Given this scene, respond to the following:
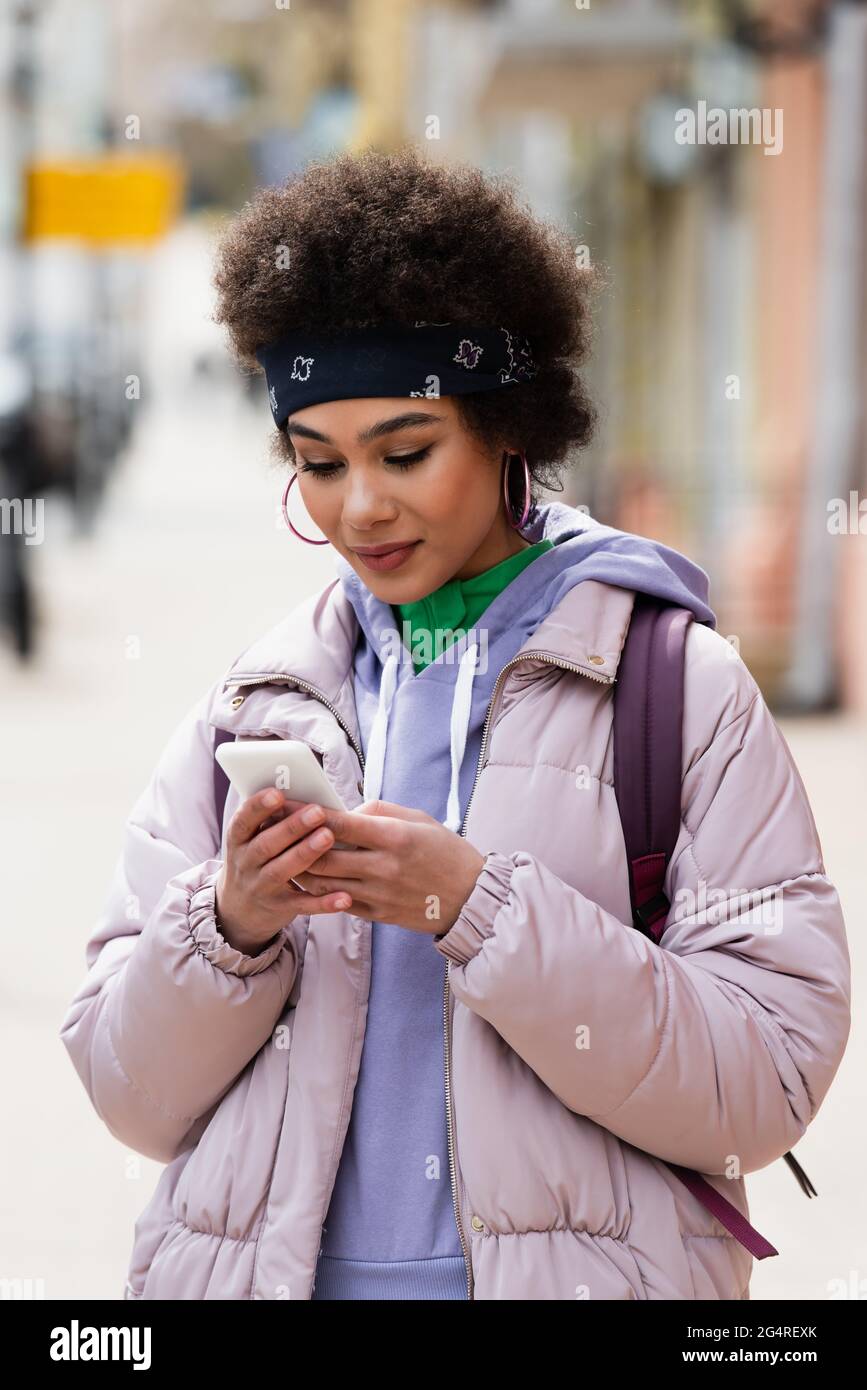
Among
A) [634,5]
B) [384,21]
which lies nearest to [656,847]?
[634,5]

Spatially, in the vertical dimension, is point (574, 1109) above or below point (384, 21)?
below

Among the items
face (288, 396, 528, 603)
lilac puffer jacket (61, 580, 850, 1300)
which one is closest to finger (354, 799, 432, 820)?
lilac puffer jacket (61, 580, 850, 1300)

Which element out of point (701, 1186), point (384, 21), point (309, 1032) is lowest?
point (701, 1186)

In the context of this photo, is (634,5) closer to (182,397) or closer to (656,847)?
(656,847)

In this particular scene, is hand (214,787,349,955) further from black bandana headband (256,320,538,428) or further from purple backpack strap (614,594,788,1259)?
black bandana headband (256,320,538,428)

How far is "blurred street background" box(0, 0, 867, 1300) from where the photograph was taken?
5156 millimetres

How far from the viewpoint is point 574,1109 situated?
222 centimetres

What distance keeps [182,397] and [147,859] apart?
5914 cm

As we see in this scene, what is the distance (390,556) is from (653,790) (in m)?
0.46

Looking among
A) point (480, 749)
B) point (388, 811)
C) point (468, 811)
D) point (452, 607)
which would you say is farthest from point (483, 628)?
point (388, 811)

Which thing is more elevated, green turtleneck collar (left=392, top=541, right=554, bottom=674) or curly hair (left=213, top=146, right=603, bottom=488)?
curly hair (left=213, top=146, right=603, bottom=488)

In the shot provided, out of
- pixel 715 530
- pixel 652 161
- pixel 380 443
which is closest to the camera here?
pixel 380 443

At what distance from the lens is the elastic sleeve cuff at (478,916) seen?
7.12 ft

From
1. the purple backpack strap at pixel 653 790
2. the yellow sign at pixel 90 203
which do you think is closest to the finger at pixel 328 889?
the purple backpack strap at pixel 653 790
